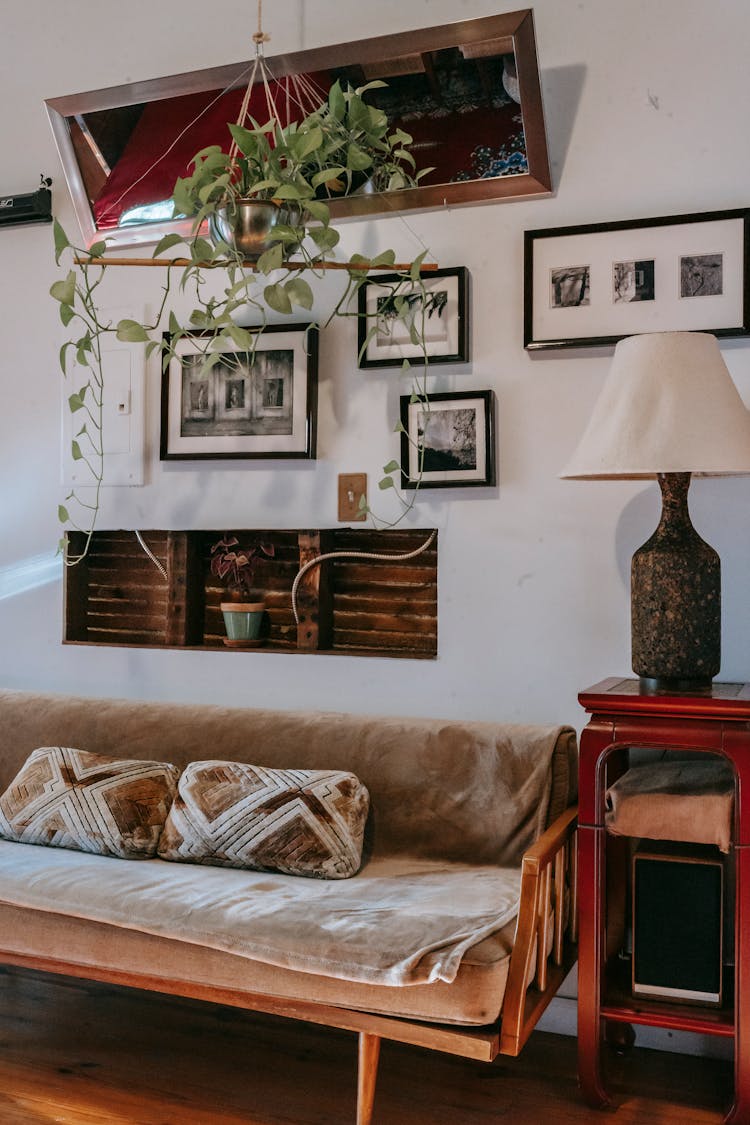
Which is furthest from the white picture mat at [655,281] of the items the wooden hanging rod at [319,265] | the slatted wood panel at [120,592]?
the slatted wood panel at [120,592]

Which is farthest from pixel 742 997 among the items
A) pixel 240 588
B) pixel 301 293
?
Result: pixel 301 293

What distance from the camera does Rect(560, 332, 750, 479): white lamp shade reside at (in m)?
2.00

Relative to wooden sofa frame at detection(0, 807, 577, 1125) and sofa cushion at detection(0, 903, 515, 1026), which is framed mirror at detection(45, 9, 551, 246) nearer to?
wooden sofa frame at detection(0, 807, 577, 1125)

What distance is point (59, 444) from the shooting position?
10.4 feet

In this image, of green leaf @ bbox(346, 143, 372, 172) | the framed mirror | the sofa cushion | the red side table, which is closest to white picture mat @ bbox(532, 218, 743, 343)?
the framed mirror

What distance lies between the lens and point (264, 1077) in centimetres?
220

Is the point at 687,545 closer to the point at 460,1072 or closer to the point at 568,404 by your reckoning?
the point at 568,404

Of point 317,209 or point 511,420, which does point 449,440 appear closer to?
point 511,420

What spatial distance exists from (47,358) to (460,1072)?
2358 mm

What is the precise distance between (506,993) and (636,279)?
1.69 metres

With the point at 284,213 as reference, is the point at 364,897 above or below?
below

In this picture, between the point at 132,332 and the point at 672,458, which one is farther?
the point at 132,332

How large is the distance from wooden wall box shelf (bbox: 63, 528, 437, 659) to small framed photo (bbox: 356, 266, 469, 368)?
0.48 m

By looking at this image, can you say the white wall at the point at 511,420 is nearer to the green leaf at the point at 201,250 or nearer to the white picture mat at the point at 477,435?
the white picture mat at the point at 477,435
